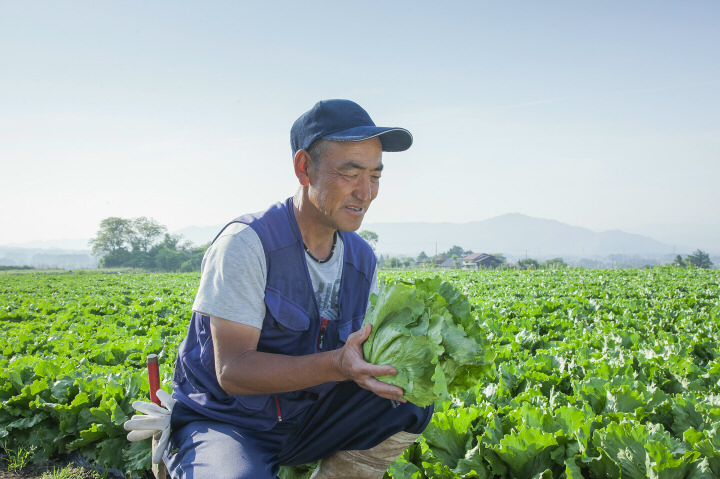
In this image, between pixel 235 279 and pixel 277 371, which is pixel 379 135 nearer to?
pixel 235 279

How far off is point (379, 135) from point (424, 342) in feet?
4.21

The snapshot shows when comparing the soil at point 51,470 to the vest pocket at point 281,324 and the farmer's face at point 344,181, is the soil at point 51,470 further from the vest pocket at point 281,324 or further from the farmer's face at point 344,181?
the farmer's face at point 344,181

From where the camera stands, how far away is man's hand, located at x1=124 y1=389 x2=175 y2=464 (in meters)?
2.45

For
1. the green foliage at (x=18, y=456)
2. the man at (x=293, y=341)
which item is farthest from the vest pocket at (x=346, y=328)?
the green foliage at (x=18, y=456)

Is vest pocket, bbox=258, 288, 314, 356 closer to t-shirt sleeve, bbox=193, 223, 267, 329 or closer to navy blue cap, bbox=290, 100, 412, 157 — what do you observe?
t-shirt sleeve, bbox=193, 223, 267, 329

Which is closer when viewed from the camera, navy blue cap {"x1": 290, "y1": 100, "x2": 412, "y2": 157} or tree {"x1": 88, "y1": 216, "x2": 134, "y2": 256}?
navy blue cap {"x1": 290, "y1": 100, "x2": 412, "y2": 157}

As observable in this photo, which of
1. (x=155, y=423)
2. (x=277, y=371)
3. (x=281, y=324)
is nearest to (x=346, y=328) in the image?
(x=281, y=324)

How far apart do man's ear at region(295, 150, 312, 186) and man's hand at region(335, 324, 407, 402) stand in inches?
40.4

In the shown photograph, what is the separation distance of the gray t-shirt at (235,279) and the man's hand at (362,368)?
1.75 feet

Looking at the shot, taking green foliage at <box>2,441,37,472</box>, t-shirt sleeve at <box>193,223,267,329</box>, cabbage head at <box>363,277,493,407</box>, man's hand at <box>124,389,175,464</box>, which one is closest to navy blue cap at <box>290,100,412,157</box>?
t-shirt sleeve at <box>193,223,267,329</box>

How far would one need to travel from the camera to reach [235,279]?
2375mm

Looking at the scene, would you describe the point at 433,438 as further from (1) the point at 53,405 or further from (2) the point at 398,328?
(1) the point at 53,405

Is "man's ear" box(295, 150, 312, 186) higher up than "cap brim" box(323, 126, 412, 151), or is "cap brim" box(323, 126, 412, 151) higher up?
"cap brim" box(323, 126, 412, 151)

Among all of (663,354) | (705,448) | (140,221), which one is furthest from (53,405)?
(140,221)
